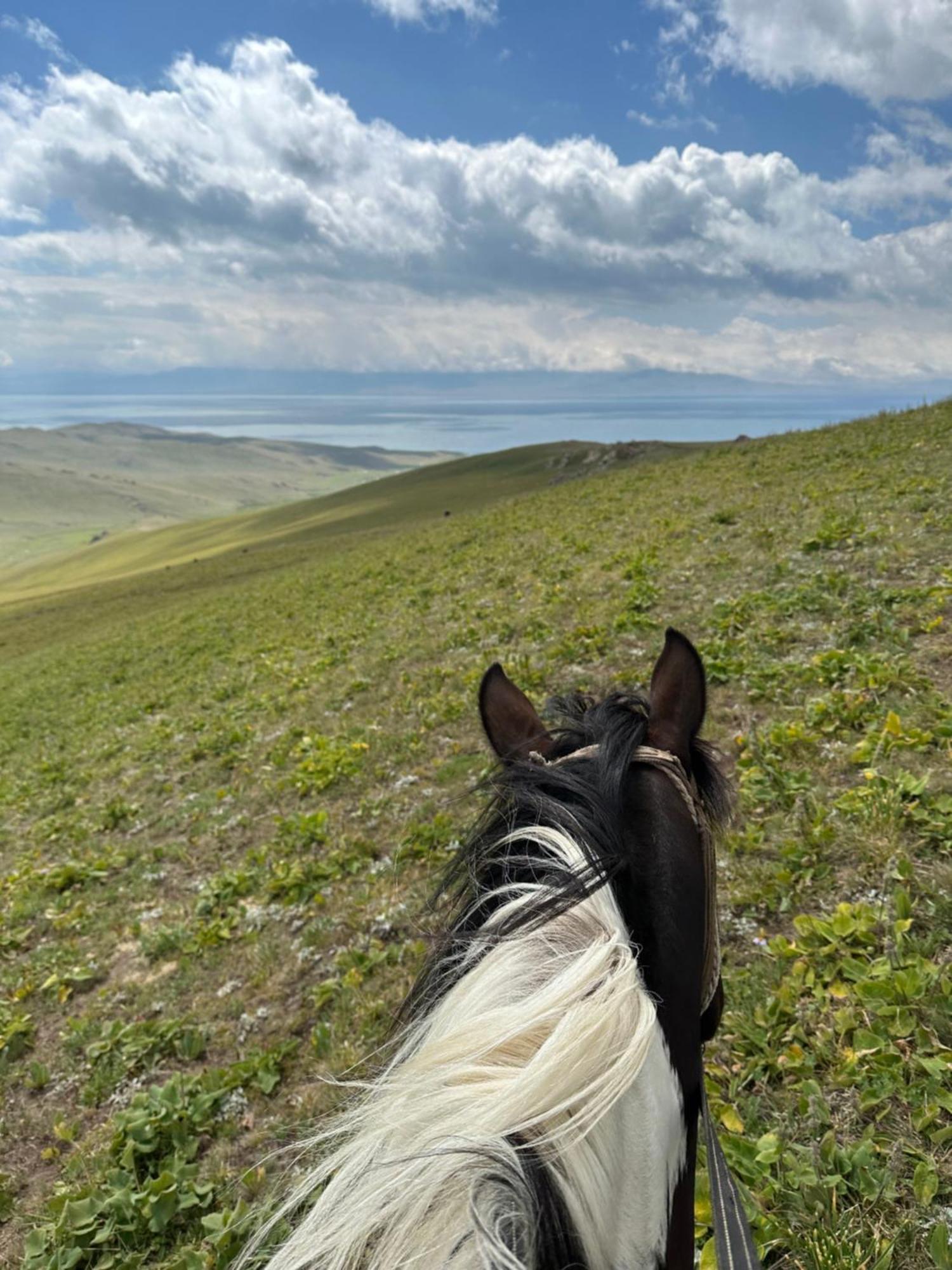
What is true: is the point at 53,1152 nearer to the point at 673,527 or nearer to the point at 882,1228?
the point at 882,1228

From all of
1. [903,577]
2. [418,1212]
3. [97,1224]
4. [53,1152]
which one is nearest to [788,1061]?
[418,1212]

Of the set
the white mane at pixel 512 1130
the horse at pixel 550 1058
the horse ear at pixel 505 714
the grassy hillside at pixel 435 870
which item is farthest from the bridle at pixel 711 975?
the grassy hillside at pixel 435 870

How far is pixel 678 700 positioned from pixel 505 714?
2.42ft

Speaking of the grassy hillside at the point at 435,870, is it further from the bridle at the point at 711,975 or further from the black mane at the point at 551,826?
the bridle at the point at 711,975

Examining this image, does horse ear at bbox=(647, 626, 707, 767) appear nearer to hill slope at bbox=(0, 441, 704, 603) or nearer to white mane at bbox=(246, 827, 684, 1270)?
white mane at bbox=(246, 827, 684, 1270)

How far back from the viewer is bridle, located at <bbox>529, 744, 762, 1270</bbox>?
7.11 feet

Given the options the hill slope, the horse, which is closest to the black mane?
the horse

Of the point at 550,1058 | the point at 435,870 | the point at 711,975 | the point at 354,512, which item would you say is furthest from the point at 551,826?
the point at 354,512

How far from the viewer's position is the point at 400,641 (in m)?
15.7

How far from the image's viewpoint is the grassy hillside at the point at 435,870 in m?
3.88

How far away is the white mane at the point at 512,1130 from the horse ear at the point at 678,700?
3.11ft

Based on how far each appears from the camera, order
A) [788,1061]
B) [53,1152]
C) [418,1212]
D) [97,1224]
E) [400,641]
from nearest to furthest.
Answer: [418,1212] → [788,1061] → [97,1224] → [53,1152] → [400,641]

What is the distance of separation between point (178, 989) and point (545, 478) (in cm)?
7253

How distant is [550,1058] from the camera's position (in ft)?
4.97
